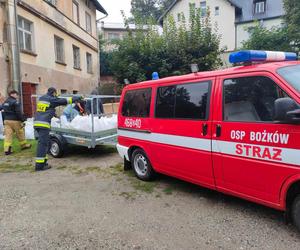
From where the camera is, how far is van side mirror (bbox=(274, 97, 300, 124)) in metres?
2.74

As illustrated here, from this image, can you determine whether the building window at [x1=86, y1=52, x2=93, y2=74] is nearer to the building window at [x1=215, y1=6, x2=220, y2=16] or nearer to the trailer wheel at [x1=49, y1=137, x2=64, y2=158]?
the trailer wheel at [x1=49, y1=137, x2=64, y2=158]

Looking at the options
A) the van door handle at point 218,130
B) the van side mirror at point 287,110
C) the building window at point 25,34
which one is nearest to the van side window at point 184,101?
the van door handle at point 218,130

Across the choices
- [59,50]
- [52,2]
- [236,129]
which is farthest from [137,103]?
[52,2]

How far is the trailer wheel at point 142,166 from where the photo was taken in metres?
5.11

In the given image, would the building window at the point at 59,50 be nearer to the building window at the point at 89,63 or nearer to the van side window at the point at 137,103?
the building window at the point at 89,63

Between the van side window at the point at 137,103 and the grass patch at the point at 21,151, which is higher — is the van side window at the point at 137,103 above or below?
above

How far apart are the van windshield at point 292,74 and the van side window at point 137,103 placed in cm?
232

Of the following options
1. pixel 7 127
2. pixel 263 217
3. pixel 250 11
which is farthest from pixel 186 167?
pixel 250 11

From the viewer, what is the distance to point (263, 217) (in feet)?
11.8

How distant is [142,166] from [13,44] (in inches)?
335

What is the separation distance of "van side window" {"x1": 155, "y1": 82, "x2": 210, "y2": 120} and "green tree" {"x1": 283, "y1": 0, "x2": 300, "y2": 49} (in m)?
16.5

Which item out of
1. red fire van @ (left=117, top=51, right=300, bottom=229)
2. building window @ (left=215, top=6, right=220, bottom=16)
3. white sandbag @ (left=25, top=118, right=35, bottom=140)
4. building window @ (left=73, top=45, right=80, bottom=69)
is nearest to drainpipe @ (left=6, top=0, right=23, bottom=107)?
white sandbag @ (left=25, top=118, right=35, bottom=140)

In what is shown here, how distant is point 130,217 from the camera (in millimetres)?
3764

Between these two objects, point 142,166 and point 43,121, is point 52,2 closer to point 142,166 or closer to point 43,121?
point 43,121
